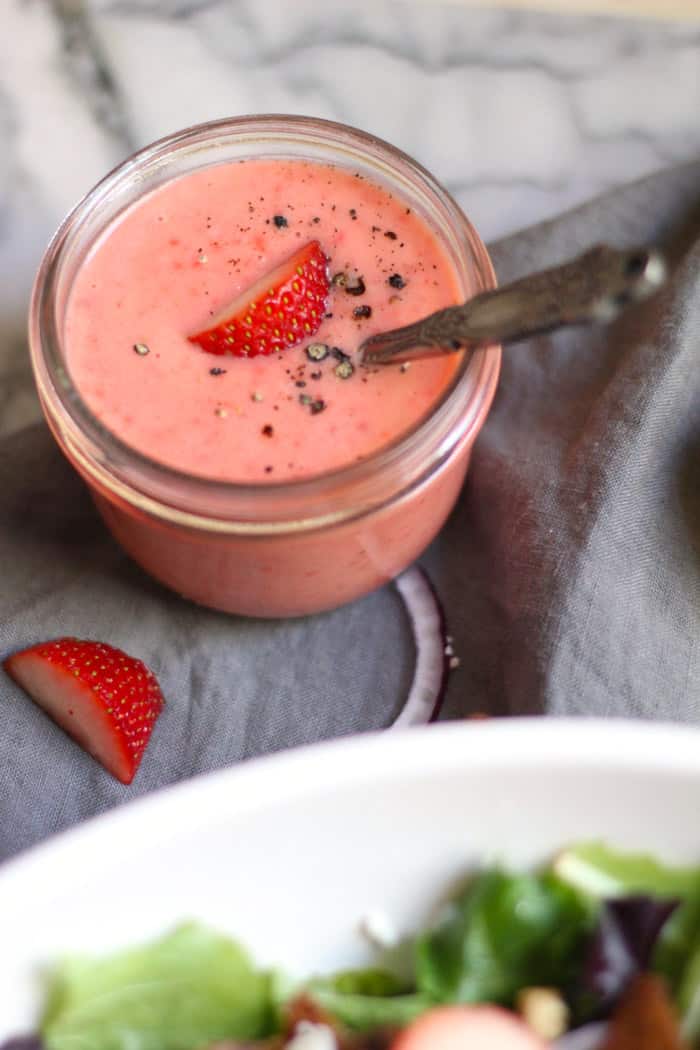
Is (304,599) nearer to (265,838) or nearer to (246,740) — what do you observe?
(246,740)

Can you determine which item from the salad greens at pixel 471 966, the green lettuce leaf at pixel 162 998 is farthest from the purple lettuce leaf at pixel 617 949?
the green lettuce leaf at pixel 162 998

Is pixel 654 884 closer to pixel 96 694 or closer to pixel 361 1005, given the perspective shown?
pixel 361 1005

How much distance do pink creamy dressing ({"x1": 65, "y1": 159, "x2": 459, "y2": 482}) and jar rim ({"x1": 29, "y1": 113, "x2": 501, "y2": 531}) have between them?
0.10 ft

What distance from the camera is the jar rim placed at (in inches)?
45.9

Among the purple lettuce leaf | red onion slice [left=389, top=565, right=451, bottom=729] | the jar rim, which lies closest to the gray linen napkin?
red onion slice [left=389, top=565, right=451, bottom=729]

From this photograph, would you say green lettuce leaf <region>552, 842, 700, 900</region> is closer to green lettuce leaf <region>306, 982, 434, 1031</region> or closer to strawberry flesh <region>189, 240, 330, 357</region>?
green lettuce leaf <region>306, 982, 434, 1031</region>

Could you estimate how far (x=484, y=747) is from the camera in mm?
1028

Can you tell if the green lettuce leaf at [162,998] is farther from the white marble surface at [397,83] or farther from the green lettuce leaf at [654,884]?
the white marble surface at [397,83]

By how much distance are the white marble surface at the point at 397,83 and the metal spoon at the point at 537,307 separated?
50 centimetres

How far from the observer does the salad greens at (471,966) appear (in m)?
1.03

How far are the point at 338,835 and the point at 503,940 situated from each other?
6.3 inches

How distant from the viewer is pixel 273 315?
48.2 inches

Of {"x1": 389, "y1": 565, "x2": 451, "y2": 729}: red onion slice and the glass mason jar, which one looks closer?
the glass mason jar

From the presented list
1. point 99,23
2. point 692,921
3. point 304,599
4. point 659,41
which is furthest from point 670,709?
point 99,23
